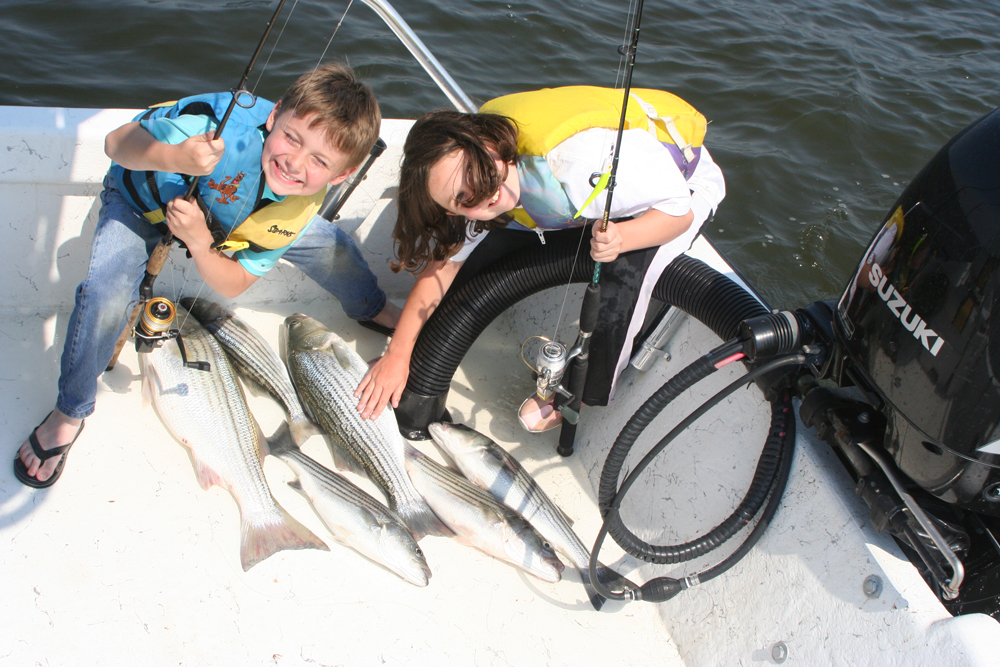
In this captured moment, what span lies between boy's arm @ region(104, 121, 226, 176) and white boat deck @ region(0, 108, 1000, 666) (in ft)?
1.63

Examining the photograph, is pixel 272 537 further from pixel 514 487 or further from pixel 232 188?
pixel 232 188

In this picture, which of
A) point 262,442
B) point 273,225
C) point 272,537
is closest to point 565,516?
point 272,537

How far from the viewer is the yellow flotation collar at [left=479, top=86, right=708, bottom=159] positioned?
227 cm

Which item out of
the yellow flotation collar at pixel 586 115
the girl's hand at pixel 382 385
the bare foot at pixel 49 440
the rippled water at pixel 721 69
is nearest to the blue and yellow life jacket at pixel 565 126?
the yellow flotation collar at pixel 586 115

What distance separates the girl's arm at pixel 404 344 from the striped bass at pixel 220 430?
1.48 ft

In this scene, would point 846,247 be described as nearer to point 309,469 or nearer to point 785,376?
point 785,376

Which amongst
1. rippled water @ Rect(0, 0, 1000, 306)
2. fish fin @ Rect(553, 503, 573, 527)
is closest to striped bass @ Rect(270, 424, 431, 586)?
fish fin @ Rect(553, 503, 573, 527)

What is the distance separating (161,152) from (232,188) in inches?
11.8

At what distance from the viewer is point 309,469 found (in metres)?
2.49

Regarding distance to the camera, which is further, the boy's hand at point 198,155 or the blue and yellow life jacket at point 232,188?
the blue and yellow life jacket at point 232,188

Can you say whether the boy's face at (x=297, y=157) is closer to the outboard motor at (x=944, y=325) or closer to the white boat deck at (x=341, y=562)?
the white boat deck at (x=341, y=562)

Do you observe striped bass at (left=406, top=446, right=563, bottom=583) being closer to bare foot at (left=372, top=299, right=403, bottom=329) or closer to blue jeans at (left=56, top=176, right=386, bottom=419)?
bare foot at (left=372, top=299, right=403, bottom=329)

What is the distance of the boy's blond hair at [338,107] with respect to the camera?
85.7 inches

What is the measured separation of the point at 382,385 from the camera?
2.70 metres
